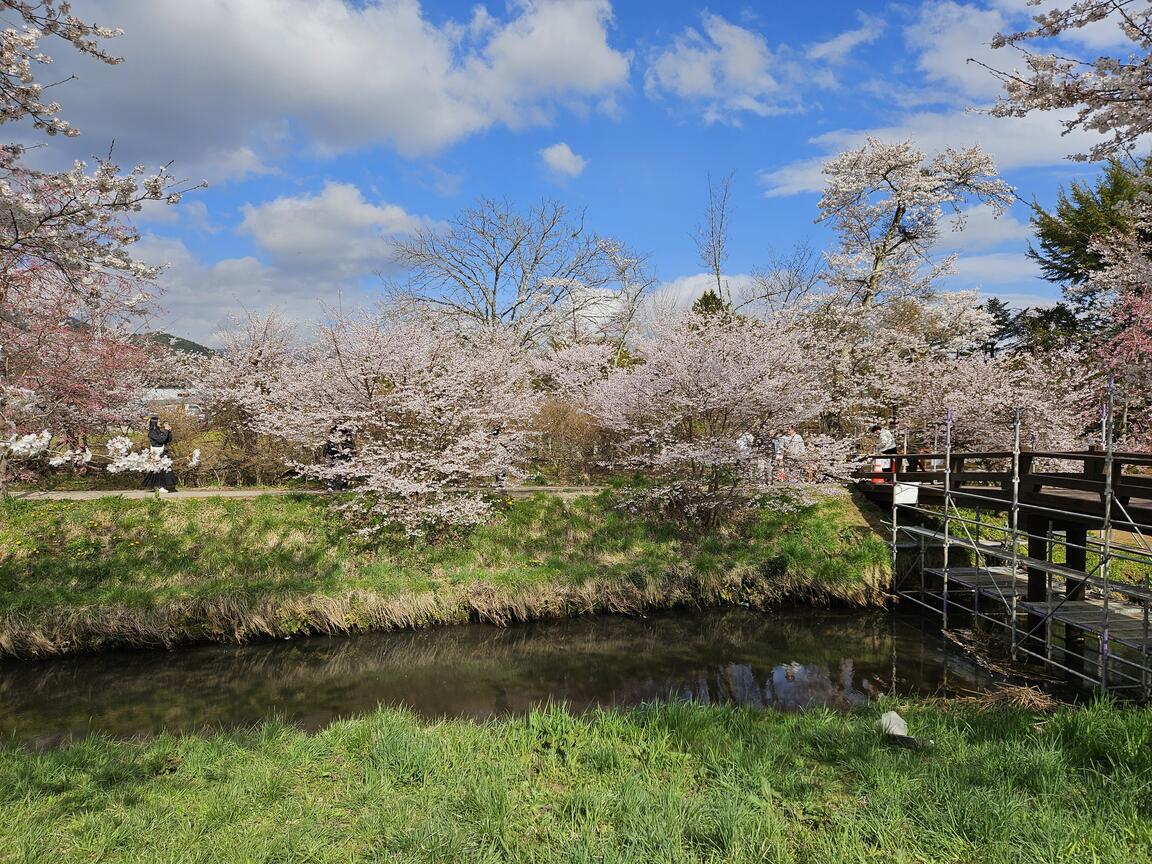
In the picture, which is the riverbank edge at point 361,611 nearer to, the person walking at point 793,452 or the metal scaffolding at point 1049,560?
the metal scaffolding at point 1049,560

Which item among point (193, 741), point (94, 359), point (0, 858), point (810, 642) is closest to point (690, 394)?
point (810, 642)

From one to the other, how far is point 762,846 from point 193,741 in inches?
192

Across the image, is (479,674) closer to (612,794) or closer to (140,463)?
(140,463)

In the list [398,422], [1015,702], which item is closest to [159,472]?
[398,422]

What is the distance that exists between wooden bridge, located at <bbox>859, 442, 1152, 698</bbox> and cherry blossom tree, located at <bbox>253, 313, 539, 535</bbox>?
8286 millimetres

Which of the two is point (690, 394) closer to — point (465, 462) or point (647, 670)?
point (465, 462)

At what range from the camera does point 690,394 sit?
13266mm

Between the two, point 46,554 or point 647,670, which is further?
point 46,554

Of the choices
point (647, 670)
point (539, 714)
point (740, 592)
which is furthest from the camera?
point (740, 592)

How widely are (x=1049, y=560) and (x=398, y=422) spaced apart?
37.6 ft

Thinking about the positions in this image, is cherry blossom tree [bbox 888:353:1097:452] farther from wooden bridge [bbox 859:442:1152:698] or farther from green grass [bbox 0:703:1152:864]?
green grass [bbox 0:703:1152:864]

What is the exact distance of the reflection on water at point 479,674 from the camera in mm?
7938

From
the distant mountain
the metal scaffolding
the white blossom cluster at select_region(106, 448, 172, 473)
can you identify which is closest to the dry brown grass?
the metal scaffolding

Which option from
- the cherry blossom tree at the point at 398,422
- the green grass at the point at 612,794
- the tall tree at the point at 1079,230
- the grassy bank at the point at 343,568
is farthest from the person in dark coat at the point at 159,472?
the tall tree at the point at 1079,230
